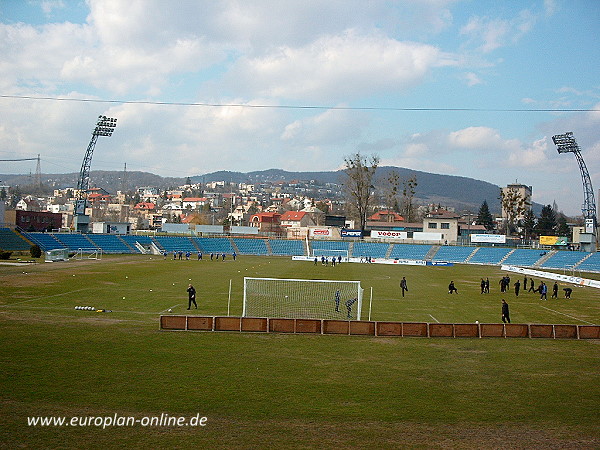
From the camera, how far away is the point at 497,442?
10664 mm

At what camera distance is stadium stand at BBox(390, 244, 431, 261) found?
266 feet

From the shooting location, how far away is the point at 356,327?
850 inches

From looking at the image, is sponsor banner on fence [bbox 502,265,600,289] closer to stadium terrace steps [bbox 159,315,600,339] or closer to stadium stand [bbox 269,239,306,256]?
stadium terrace steps [bbox 159,315,600,339]

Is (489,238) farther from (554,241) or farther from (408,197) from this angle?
(408,197)

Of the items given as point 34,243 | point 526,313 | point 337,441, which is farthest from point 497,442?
point 34,243

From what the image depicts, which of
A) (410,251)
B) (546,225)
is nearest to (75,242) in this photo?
(410,251)

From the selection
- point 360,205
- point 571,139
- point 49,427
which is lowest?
point 49,427

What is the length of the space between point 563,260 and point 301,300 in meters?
56.9

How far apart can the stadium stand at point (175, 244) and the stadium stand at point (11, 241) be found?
20079 millimetres

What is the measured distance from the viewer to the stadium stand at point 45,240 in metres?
64.5

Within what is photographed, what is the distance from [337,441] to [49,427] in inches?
242

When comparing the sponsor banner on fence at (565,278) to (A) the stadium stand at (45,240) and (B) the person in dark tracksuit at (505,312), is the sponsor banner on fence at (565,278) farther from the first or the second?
(A) the stadium stand at (45,240)

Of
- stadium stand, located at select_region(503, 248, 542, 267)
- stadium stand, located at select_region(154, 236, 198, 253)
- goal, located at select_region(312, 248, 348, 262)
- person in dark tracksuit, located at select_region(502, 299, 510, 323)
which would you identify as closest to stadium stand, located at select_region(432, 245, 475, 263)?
stadium stand, located at select_region(503, 248, 542, 267)

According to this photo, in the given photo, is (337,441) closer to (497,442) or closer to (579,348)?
(497,442)
